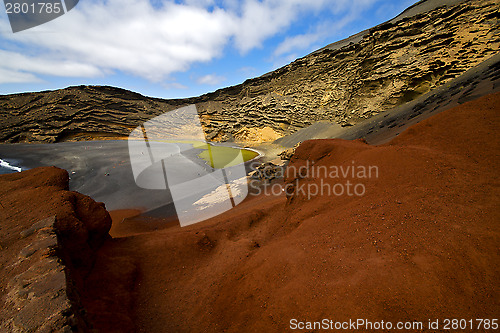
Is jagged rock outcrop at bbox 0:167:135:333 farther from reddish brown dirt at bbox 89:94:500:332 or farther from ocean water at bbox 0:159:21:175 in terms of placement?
ocean water at bbox 0:159:21:175

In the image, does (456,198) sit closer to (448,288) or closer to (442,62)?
(448,288)

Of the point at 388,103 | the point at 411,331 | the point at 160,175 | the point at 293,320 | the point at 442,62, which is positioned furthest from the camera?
the point at 388,103

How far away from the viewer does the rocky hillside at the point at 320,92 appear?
11.7 metres

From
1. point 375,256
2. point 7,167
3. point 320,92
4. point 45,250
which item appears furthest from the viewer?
point 320,92

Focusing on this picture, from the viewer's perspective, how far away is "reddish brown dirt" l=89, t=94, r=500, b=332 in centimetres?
154

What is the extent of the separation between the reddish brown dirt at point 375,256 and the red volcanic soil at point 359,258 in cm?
1

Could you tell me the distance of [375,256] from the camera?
1952mm

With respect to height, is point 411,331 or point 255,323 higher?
point 411,331

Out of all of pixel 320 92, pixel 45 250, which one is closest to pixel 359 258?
pixel 45 250

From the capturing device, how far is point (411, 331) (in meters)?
1.39

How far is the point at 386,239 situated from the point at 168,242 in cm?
423

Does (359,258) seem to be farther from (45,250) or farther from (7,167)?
(7,167)

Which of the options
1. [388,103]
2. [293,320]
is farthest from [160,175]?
[388,103]

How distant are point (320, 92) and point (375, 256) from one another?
80.1 feet
